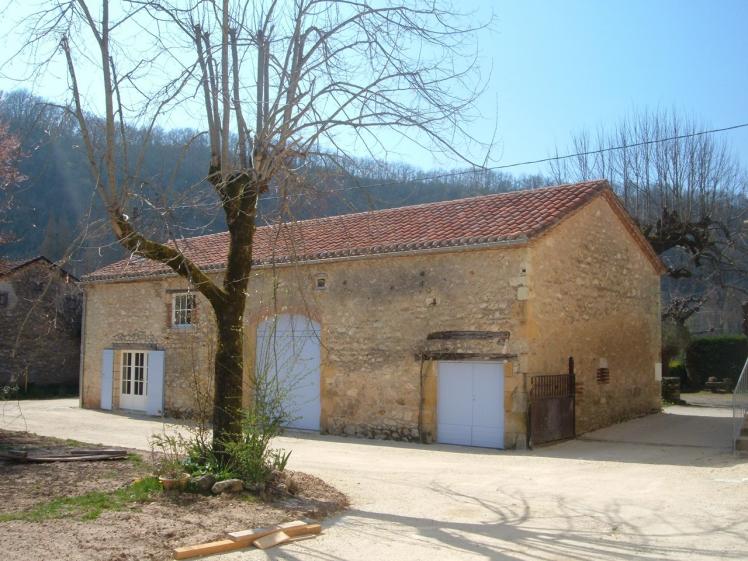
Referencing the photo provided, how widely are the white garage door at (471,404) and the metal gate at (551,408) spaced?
57 centimetres

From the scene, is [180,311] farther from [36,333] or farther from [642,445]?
[642,445]

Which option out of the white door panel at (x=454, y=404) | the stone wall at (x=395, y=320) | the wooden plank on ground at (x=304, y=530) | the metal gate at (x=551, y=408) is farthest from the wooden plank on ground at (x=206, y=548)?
the white door panel at (x=454, y=404)

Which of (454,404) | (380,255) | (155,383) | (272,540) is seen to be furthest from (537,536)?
(155,383)

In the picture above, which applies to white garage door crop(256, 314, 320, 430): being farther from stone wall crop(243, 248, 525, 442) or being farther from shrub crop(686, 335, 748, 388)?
shrub crop(686, 335, 748, 388)

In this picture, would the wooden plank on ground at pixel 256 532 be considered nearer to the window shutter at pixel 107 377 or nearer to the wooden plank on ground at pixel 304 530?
the wooden plank on ground at pixel 304 530

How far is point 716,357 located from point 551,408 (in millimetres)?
18487

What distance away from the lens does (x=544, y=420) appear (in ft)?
41.2

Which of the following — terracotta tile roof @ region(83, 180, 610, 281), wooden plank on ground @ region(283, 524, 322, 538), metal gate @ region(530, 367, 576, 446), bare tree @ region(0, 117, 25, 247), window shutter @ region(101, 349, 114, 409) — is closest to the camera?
wooden plank on ground @ region(283, 524, 322, 538)

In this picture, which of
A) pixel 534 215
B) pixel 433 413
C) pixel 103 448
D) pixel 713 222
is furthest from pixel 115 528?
pixel 713 222

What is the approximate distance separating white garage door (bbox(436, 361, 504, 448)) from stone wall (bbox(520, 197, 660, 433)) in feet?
2.71

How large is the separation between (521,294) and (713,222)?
1500 centimetres

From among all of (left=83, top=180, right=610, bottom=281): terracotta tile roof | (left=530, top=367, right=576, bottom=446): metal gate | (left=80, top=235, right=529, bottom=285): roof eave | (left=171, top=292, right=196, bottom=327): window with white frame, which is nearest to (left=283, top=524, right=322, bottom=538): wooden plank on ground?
(left=80, top=235, right=529, bottom=285): roof eave

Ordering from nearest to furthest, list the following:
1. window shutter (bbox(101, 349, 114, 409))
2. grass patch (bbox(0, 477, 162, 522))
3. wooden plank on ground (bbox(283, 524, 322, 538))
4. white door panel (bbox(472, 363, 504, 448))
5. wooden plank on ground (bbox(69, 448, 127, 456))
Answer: wooden plank on ground (bbox(283, 524, 322, 538))
grass patch (bbox(0, 477, 162, 522))
wooden plank on ground (bbox(69, 448, 127, 456))
white door panel (bbox(472, 363, 504, 448))
window shutter (bbox(101, 349, 114, 409))

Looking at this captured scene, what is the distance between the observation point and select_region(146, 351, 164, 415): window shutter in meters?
18.3
